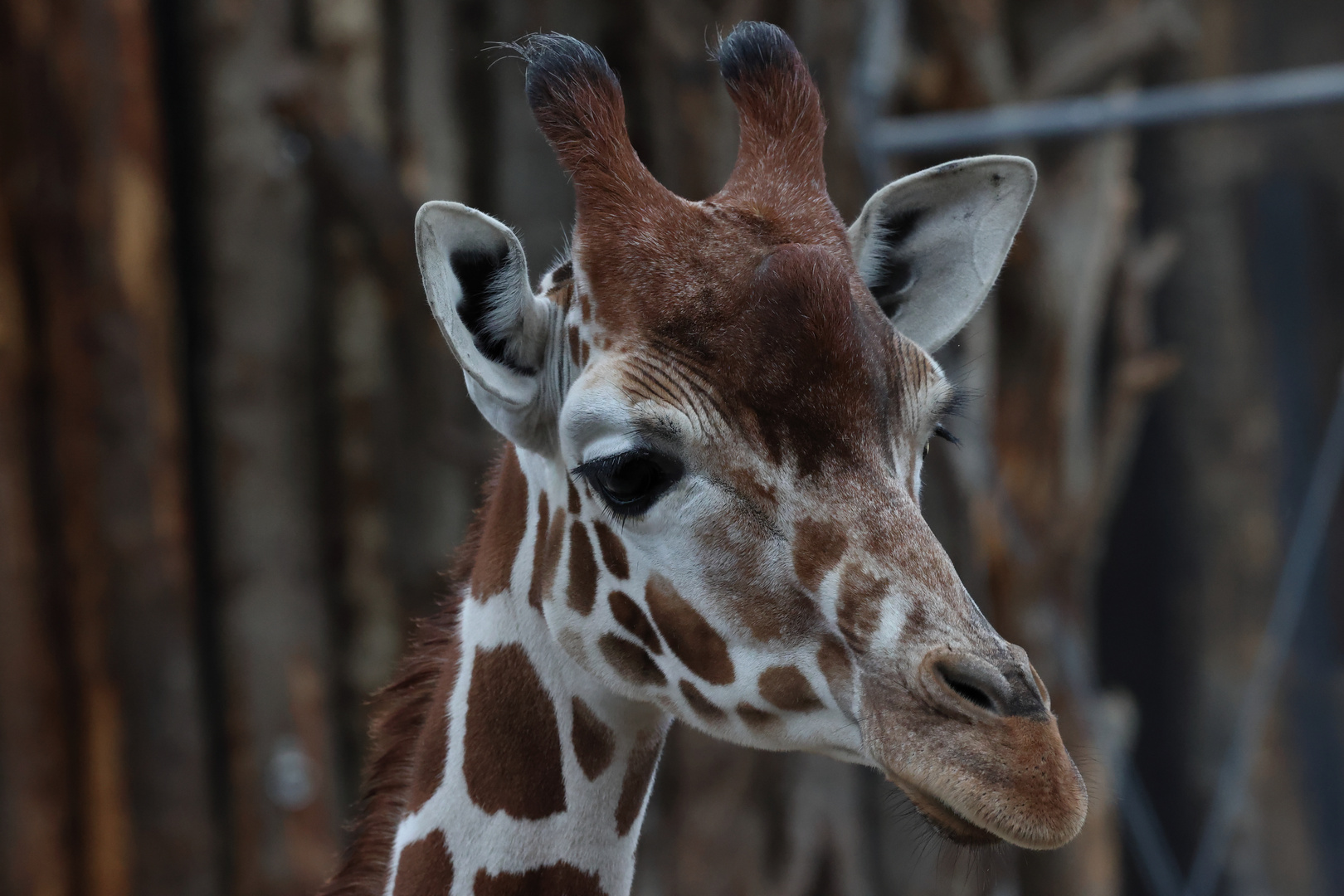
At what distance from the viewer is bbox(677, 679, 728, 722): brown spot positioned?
1.95m

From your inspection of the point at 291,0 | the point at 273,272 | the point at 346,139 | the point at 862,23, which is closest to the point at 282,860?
the point at 273,272

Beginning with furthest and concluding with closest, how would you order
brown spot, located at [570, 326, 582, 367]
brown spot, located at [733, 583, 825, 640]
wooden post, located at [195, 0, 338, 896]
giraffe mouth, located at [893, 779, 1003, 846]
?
wooden post, located at [195, 0, 338, 896] < brown spot, located at [570, 326, 582, 367] < brown spot, located at [733, 583, 825, 640] < giraffe mouth, located at [893, 779, 1003, 846]

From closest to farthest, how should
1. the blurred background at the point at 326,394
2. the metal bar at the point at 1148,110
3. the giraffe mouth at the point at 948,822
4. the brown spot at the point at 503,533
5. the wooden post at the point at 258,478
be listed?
the giraffe mouth at the point at 948,822 → the brown spot at the point at 503,533 → the metal bar at the point at 1148,110 → the blurred background at the point at 326,394 → the wooden post at the point at 258,478

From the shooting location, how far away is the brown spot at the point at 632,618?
1.99 m

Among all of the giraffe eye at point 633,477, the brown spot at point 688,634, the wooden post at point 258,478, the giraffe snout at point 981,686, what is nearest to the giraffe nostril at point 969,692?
the giraffe snout at point 981,686

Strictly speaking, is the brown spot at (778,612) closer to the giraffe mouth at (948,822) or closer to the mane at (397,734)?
the giraffe mouth at (948,822)

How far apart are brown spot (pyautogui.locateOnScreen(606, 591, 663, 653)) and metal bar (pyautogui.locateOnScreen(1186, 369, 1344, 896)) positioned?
12.3 ft

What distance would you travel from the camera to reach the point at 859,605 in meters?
1.77

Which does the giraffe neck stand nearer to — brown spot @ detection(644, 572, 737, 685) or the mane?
the mane

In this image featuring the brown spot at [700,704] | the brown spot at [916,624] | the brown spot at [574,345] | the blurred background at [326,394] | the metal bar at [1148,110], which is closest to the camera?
the brown spot at [916,624]

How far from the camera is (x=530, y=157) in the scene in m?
5.67

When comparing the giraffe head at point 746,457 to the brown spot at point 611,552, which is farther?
the brown spot at point 611,552

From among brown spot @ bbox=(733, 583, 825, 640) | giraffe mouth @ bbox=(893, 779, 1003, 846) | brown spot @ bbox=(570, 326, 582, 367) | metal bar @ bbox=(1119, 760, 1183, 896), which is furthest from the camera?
metal bar @ bbox=(1119, 760, 1183, 896)

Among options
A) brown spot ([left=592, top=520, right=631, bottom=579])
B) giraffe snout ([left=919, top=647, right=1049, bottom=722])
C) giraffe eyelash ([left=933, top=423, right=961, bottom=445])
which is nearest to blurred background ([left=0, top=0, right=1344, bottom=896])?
giraffe eyelash ([left=933, top=423, right=961, bottom=445])
